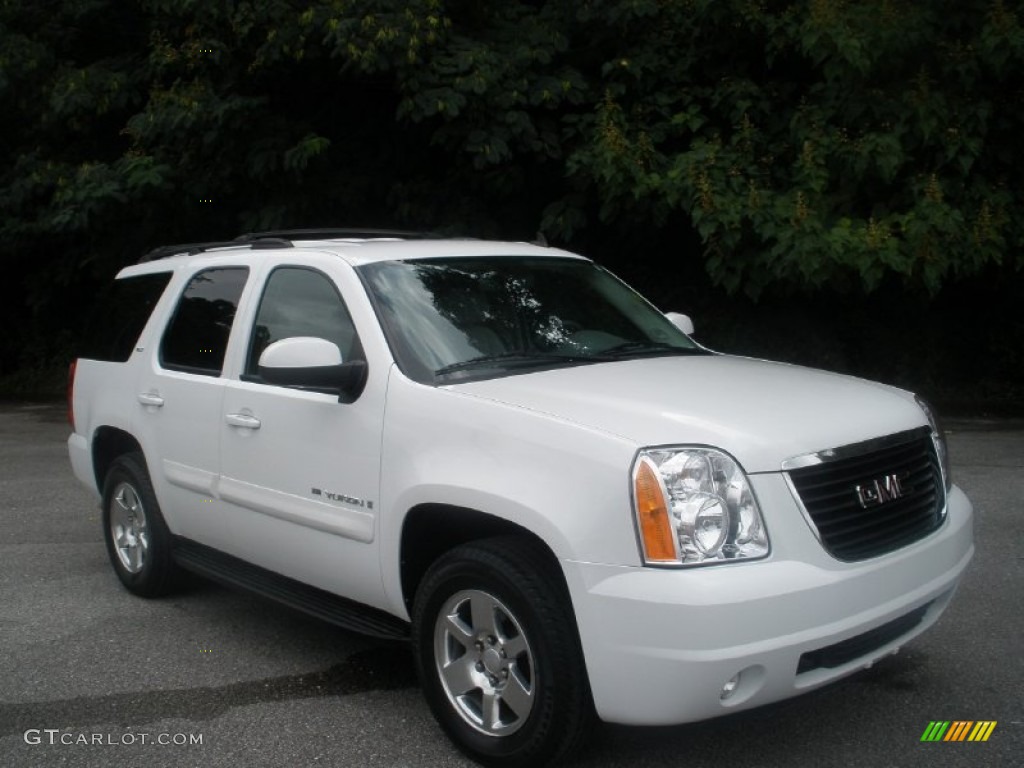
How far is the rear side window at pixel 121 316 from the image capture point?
6.05m

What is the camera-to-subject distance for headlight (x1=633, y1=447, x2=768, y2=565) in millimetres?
3311

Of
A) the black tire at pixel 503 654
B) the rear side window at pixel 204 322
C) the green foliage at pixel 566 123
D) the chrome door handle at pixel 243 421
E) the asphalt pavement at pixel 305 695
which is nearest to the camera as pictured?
the black tire at pixel 503 654

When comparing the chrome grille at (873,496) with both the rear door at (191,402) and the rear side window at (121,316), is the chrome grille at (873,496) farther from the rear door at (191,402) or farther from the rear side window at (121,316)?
the rear side window at (121,316)

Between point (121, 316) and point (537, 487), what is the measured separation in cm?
368

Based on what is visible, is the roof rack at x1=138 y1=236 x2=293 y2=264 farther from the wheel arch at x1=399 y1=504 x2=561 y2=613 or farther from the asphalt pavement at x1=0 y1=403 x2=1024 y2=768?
the asphalt pavement at x1=0 y1=403 x2=1024 y2=768

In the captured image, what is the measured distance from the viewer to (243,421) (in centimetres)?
483

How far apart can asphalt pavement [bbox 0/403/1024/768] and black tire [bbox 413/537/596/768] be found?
24 centimetres

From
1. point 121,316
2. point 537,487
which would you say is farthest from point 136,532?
point 537,487

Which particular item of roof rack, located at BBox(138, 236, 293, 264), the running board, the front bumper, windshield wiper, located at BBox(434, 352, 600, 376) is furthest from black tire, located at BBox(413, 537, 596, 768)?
roof rack, located at BBox(138, 236, 293, 264)

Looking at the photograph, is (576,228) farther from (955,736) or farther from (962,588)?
(955,736)

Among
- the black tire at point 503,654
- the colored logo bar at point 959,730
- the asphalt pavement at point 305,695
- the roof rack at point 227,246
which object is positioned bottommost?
the asphalt pavement at point 305,695

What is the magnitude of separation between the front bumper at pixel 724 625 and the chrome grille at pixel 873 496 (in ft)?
0.27

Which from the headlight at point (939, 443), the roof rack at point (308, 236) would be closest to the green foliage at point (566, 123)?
the roof rack at point (308, 236)

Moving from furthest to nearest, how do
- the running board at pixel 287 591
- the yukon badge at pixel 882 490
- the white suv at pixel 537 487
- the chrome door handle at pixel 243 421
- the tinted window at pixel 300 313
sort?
the chrome door handle at pixel 243 421, the tinted window at pixel 300 313, the running board at pixel 287 591, the yukon badge at pixel 882 490, the white suv at pixel 537 487
